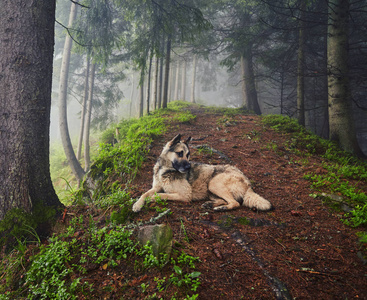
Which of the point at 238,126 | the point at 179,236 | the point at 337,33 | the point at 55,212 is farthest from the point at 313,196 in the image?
the point at 337,33

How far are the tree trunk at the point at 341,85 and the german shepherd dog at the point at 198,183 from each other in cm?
624

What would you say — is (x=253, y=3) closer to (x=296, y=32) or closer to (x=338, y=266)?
(x=296, y=32)

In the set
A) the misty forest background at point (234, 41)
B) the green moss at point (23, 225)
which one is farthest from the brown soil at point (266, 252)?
the misty forest background at point (234, 41)

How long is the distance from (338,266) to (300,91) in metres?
10.0

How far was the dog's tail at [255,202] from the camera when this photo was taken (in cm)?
361

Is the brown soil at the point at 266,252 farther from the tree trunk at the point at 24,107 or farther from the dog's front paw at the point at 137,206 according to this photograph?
the tree trunk at the point at 24,107

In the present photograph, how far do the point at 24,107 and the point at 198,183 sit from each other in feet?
11.8

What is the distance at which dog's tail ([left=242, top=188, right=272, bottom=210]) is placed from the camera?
361cm

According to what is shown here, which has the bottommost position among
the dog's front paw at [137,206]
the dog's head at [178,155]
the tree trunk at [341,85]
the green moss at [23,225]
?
the green moss at [23,225]

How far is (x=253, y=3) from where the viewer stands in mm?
12922

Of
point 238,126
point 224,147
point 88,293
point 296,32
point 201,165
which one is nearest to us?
point 88,293

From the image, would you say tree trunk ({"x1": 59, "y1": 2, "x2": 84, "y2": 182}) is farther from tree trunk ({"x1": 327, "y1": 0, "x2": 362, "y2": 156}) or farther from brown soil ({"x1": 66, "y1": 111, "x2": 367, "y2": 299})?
tree trunk ({"x1": 327, "y1": 0, "x2": 362, "y2": 156})

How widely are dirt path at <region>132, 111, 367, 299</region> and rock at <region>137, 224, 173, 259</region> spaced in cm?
33

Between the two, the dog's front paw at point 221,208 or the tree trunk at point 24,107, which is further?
the dog's front paw at point 221,208
